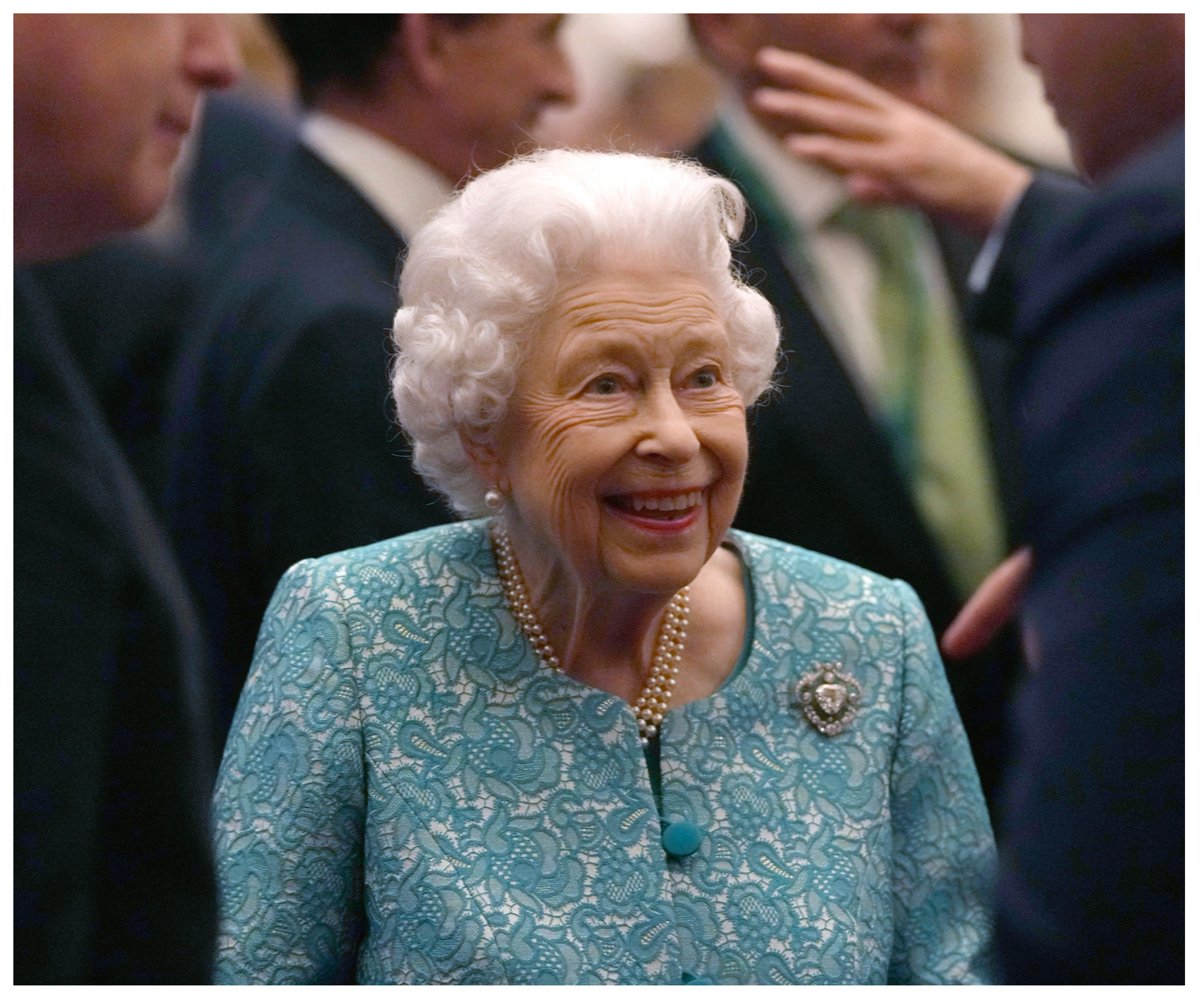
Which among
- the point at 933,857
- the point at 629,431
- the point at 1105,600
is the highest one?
the point at 629,431

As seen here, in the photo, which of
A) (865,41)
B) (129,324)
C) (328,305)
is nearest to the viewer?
(129,324)

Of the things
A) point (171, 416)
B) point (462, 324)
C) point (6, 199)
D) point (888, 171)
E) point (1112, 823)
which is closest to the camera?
point (1112, 823)

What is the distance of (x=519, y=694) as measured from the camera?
2.18 m

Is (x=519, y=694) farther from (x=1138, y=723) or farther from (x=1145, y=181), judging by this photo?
(x=1145, y=181)

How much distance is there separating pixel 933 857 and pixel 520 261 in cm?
98

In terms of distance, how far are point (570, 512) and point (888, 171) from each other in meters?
0.96

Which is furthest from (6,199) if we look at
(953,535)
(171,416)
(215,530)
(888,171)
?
(953,535)

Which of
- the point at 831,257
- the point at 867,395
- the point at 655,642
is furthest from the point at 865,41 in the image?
the point at 655,642

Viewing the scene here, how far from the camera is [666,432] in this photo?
2008 millimetres

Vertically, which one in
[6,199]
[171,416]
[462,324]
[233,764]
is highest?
[6,199]

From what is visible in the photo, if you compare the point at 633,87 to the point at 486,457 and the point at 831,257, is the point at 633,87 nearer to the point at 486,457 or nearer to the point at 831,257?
the point at 831,257

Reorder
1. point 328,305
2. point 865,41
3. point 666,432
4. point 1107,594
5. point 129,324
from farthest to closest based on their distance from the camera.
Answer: point 865,41
point 328,305
point 129,324
point 666,432
point 1107,594

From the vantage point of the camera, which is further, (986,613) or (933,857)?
(986,613)

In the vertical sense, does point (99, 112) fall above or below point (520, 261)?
above
